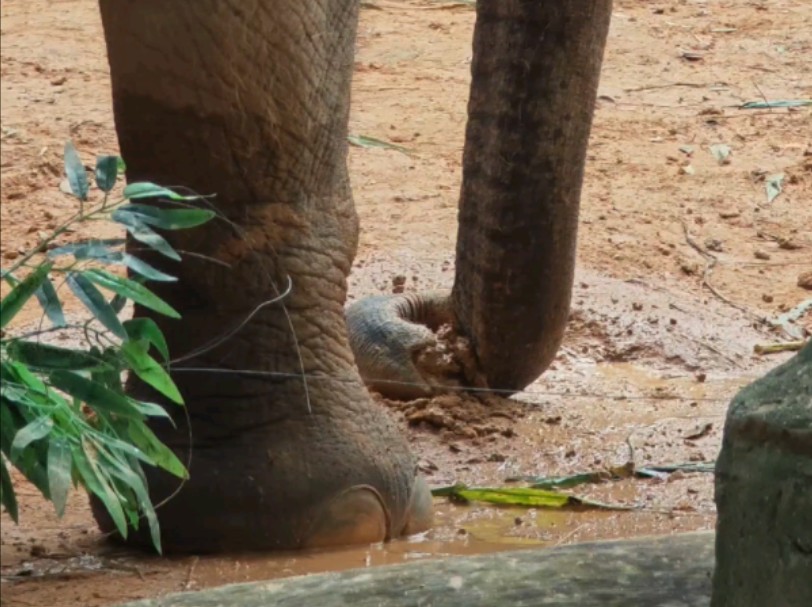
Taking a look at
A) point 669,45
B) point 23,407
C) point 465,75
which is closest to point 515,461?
point 669,45

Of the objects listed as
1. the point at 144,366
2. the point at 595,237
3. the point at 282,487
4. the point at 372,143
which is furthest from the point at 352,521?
the point at 372,143

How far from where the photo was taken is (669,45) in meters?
3.61

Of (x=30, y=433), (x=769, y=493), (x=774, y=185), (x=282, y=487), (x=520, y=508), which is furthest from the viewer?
(x=774, y=185)

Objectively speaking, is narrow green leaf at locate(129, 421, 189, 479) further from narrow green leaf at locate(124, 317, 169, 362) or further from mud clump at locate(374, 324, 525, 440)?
mud clump at locate(374, 324, 525, 440)

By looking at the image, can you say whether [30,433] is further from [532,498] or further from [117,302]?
[532,498]

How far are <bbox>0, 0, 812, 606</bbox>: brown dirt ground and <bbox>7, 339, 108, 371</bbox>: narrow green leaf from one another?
0.53 meters

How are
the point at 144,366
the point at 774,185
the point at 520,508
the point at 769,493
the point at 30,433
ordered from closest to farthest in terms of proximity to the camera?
the point at 769,493, the point at 30,433, the point at 144,366, the point at 520,508, the point at 774,185

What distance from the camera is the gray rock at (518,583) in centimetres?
170

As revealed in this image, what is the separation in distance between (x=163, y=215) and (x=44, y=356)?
15cm

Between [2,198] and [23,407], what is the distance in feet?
9.07

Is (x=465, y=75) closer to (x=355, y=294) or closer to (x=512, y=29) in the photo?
(x=355, y=294)

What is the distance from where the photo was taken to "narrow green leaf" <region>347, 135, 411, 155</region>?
15.0ft

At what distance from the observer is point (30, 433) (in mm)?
1544

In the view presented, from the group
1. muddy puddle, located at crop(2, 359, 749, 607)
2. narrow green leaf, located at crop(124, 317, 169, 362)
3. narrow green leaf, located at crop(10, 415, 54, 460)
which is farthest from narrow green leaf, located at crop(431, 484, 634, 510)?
narrow green leaf, located at crop(10, 415, 54, 460)
